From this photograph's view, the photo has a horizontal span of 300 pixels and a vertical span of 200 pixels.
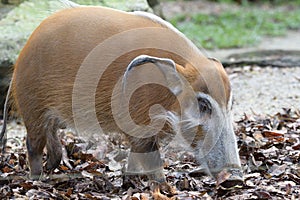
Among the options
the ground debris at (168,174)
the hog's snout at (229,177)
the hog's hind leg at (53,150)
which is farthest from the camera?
the hog's hind leg at (53,150)

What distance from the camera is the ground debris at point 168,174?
13.1 feet

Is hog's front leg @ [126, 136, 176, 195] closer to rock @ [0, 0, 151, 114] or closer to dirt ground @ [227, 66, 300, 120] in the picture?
dirt ground @ [227, 66, 300, 120]

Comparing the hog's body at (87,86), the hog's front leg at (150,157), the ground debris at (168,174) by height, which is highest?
the hog's body at (87,86)

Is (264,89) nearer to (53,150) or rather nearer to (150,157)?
(53,150)

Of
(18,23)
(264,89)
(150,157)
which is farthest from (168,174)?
(264,89)

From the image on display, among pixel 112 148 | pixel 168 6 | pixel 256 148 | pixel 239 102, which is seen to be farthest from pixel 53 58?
pixel 168 6

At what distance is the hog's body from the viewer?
3904 mm

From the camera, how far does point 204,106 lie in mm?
3889

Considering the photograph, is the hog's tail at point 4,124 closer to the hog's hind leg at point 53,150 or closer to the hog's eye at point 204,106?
the hog's hind leg at point 53,150

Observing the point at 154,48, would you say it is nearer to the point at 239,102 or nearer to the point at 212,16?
the point at 239,102

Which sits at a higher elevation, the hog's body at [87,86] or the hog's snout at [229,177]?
the hog's body at [87,86]

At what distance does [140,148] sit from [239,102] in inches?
126

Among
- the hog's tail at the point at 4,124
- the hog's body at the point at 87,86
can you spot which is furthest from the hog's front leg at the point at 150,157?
the hog's tail at the point at 4,124

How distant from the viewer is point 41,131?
4.60m
